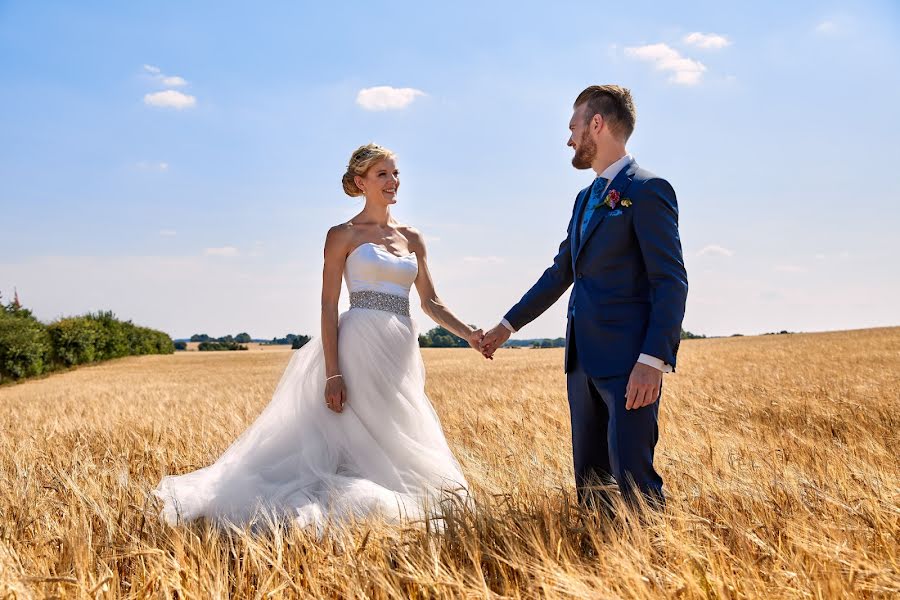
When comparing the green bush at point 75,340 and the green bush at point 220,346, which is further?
the green bush at point 220,346

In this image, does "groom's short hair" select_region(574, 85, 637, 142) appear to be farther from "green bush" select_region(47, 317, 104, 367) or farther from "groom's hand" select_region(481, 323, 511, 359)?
"green bush" select_region(47, 317, 104, 367)

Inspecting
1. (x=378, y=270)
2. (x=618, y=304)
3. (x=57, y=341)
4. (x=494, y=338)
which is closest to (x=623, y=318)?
(x=618, y=304)

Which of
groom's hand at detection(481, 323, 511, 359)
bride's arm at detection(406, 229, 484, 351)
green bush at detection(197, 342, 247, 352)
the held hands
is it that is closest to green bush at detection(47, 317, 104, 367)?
green bush at detection(197, 342, 247, 352)

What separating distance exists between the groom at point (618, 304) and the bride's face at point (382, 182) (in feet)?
4.59

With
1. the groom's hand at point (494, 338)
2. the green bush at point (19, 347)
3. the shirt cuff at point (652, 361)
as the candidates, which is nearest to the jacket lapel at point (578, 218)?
the shirt cuff at point (652, 361)

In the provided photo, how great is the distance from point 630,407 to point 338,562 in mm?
1454

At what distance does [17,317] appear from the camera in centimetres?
3180

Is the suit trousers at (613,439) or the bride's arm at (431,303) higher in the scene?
the bride's arm at (431,303)

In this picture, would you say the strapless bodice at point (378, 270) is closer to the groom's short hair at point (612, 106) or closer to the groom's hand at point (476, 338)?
the groom's hand at point (476, 338)

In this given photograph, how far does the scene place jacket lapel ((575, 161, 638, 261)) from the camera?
129 inches

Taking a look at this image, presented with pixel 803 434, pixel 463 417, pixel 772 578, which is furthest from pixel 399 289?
pixel 803 434

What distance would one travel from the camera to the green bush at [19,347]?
30.4 metres

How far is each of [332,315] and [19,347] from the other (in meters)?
32.8

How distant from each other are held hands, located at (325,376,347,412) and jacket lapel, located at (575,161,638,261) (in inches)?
73.5
